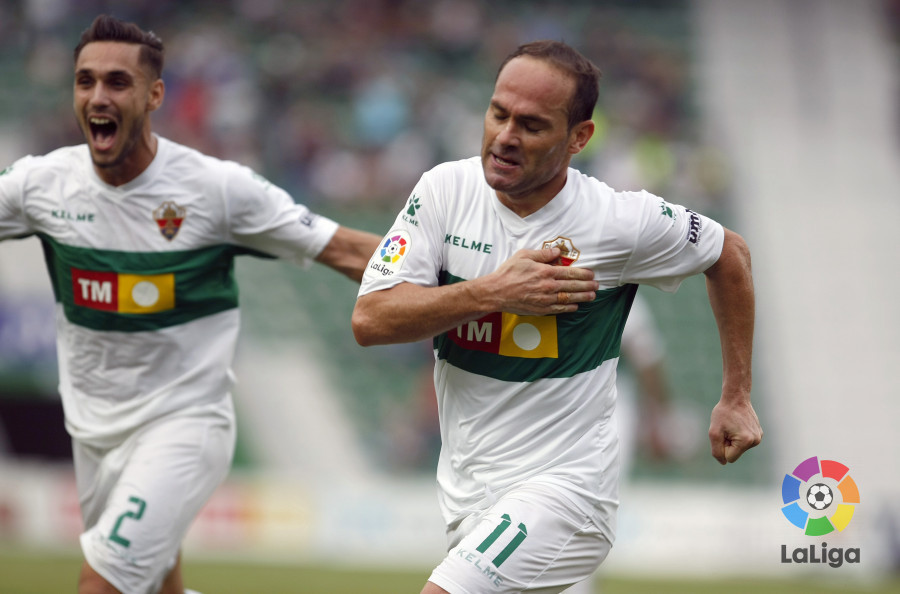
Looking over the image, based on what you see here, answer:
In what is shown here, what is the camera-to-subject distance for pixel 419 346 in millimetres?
16422

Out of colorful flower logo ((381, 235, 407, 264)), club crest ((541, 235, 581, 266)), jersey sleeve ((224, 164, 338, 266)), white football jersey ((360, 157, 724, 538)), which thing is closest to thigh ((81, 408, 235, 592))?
jersey sleeve ((224, 164, 338, 266))

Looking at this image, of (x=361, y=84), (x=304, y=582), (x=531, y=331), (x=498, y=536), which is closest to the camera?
(x=498, y=536)

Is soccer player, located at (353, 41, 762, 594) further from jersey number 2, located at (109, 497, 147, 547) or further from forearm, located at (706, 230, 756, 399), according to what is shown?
jersey number 2, located at (109, 497, 147, 547)

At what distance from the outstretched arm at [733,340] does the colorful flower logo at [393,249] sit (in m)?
1.39

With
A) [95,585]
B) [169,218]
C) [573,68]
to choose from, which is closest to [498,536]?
[573,68]

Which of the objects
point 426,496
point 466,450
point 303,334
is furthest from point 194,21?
point 466,450

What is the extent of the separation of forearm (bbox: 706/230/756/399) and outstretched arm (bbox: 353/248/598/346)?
83 centimetres

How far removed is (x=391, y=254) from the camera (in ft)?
15.9

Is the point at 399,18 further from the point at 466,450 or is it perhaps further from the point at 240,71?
the point at 466,450

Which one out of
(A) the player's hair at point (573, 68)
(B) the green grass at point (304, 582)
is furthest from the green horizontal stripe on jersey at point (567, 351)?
(B) the green grass at point (304, 582)

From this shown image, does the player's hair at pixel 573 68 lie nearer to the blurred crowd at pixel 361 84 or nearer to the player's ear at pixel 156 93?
the player's ear at pixel 156 93

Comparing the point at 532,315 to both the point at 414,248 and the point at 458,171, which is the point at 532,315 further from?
the point at 458,171

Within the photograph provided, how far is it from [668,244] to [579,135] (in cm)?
59

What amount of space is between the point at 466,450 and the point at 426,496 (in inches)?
355
